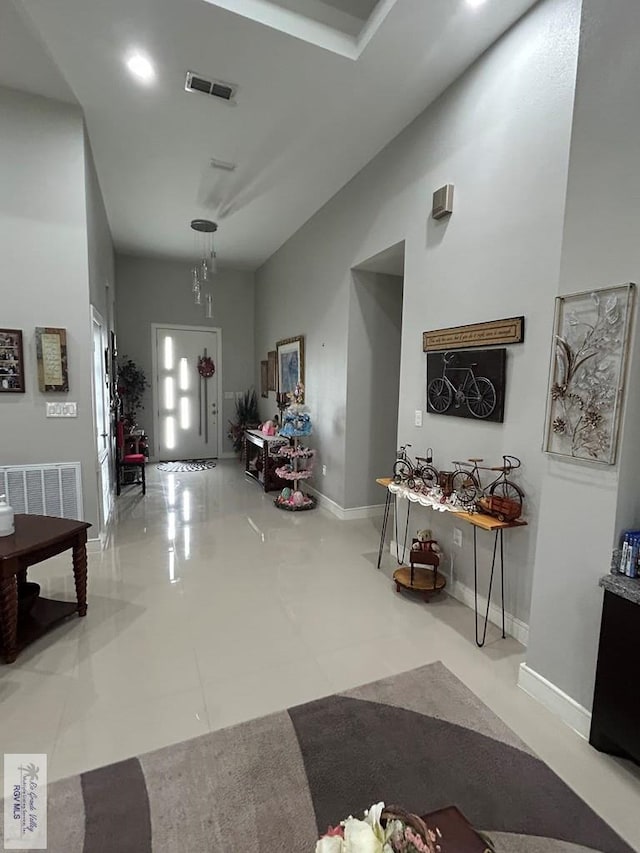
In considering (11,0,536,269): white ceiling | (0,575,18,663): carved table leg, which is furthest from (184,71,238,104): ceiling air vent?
(0,575,18,663): carved table leg

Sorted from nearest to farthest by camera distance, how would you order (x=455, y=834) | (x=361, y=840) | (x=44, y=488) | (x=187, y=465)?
(x=361, y=840) < (x=455, y=834) < (x=44, y=488) < (x=187, y=465)

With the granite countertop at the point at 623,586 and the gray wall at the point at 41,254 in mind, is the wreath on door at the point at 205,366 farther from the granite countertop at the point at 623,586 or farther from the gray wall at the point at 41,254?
the granite countertop at the point at 623,586

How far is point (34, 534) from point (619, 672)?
2911 millimetres

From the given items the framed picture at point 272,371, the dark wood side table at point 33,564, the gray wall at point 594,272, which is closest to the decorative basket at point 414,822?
the gray wall at point 594,272

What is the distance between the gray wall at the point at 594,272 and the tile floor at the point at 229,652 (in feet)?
1.10

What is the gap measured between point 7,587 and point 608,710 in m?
2.77

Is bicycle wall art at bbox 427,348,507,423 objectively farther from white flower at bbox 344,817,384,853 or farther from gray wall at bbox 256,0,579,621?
white flower at bbox 344,817,384,853

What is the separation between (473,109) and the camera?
266 centimetres

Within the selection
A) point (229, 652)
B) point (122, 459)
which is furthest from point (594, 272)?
point (122, 459)

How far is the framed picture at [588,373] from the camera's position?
1.62 meters

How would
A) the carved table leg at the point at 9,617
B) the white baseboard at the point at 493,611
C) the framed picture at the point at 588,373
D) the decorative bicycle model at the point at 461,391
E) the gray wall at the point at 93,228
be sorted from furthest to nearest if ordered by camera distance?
1. the gray wall at the point at 93,228
2. the decorative bicycle model at the point at 461,391
3. the white baseboard at the point at 493,611
4. the carved table leg at the point at 9,617
5. the framed picture at the point at 588,373

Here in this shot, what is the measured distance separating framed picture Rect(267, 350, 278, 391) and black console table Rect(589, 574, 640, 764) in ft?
17.6

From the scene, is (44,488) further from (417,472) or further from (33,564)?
(417,472)

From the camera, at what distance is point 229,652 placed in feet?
7.50
